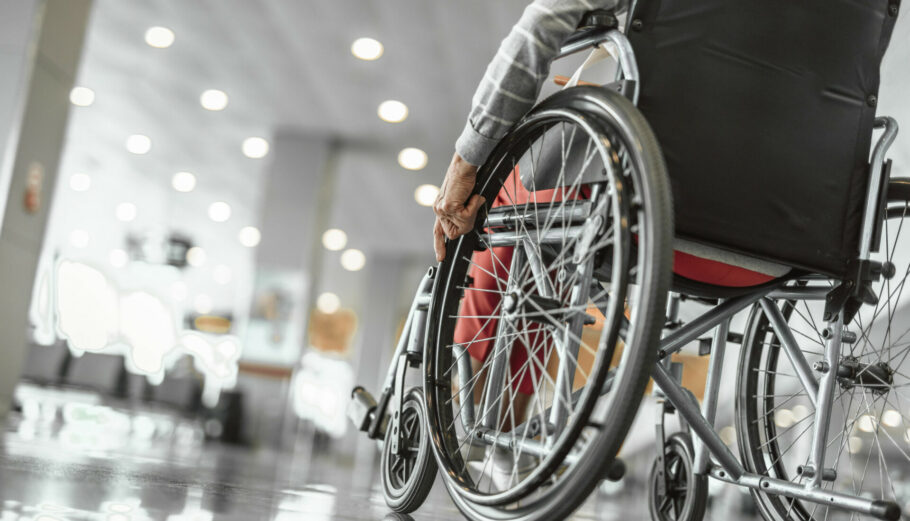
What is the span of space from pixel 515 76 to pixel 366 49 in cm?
439

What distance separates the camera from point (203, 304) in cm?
2134

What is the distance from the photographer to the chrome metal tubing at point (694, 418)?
100 centimetres

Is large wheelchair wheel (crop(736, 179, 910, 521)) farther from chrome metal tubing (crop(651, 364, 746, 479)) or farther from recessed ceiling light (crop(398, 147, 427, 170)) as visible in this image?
recessed ceiling light (crop(398, 147, 427, 170))

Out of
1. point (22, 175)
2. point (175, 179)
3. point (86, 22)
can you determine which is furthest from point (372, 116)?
point (175, 179)

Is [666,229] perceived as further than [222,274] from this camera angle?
No

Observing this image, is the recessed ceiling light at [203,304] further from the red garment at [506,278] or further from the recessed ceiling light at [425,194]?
the red garment at [506,278]

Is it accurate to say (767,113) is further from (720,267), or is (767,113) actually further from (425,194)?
(425,194)

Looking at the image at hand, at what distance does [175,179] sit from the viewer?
9.55m

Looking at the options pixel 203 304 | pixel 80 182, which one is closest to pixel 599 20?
pixel 80 182

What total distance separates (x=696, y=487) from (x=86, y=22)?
384cm

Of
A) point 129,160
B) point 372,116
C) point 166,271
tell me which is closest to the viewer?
point 372,116

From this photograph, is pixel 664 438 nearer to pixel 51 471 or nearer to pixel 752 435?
pixel 752 435

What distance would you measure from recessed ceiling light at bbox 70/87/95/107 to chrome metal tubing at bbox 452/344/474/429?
6888 mm

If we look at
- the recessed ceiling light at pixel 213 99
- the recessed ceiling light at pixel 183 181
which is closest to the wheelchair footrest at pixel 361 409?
the recessed ceiling light at pixel 213 99
